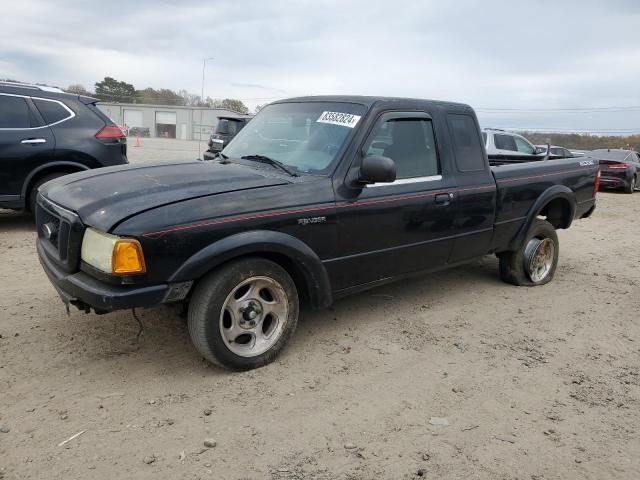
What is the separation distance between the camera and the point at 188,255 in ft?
9.96

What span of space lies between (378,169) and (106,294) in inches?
75.3

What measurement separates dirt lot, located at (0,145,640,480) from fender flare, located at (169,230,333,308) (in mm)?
545

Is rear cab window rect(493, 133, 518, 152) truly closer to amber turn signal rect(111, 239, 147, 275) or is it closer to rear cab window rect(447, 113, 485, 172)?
rear cab window rect(447, 113, 485, 172)

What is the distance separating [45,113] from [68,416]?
5428 millimetres

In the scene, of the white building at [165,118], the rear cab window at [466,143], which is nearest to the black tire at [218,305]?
the rear cab window at [466,143]

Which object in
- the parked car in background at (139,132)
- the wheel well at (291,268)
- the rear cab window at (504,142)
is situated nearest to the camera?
the wheel well at (291,268)

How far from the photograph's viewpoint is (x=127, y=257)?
2873mm

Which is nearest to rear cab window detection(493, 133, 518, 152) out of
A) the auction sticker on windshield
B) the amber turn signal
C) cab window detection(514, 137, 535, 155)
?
cab window detection(514, 137, 535, 155)

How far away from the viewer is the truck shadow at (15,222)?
23.6 ft

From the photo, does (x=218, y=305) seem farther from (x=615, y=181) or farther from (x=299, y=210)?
(x=615, y=181)

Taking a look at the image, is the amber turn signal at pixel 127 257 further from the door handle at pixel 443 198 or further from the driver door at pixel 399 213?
the door handle at pixel 443 198

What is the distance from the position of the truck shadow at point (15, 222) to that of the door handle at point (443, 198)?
18.8 feet

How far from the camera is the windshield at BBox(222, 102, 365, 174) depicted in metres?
3.88

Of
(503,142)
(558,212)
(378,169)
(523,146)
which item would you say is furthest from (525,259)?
(523,146)
